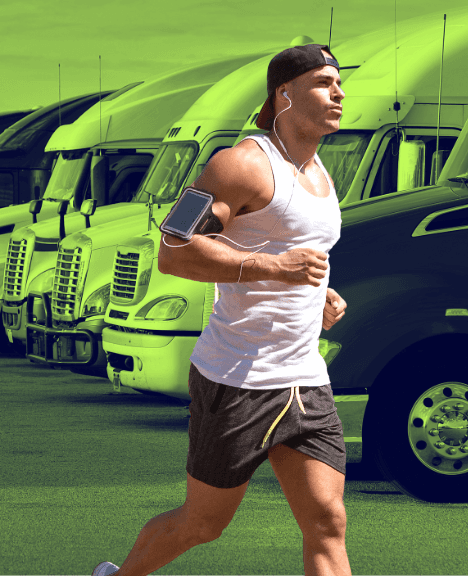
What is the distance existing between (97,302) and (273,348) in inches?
276

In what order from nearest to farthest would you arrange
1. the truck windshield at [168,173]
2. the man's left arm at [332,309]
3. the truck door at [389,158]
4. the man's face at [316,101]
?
the man's face at [316,101] < the man's left arm at [332,309] < the truck door at [389,158] < the truck windshield at [168,173]

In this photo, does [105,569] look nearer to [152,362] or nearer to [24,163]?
[152,362]

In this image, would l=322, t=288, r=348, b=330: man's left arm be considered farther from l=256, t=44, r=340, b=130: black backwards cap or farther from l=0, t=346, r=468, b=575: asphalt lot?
l=0, t=346, r=468, b=575: asphalt lot

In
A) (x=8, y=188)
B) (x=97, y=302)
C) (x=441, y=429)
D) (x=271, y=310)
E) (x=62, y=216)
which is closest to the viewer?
(x=271, y=310)

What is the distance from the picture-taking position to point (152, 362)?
8.01m

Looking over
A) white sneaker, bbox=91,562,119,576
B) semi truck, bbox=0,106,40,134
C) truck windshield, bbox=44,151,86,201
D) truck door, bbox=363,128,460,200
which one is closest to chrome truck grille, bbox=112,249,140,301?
truck door, bbox=363,128,460,200

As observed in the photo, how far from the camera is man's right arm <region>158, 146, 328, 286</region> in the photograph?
3311 millimetres

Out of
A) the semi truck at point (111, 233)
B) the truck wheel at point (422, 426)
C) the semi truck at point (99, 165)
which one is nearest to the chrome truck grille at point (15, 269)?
the semi truck at point (99, 165)

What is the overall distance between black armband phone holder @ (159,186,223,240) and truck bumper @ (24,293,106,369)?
6.46 meters

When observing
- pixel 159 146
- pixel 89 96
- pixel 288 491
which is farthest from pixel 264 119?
pixel 89 96

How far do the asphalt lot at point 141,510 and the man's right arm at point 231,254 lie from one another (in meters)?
1.89

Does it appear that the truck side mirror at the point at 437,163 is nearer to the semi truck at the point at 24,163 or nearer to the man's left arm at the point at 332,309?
the man's left arm at the point at 332,309

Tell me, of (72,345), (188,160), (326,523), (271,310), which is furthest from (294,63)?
(188,160)

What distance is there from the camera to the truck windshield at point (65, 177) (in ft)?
45.8
